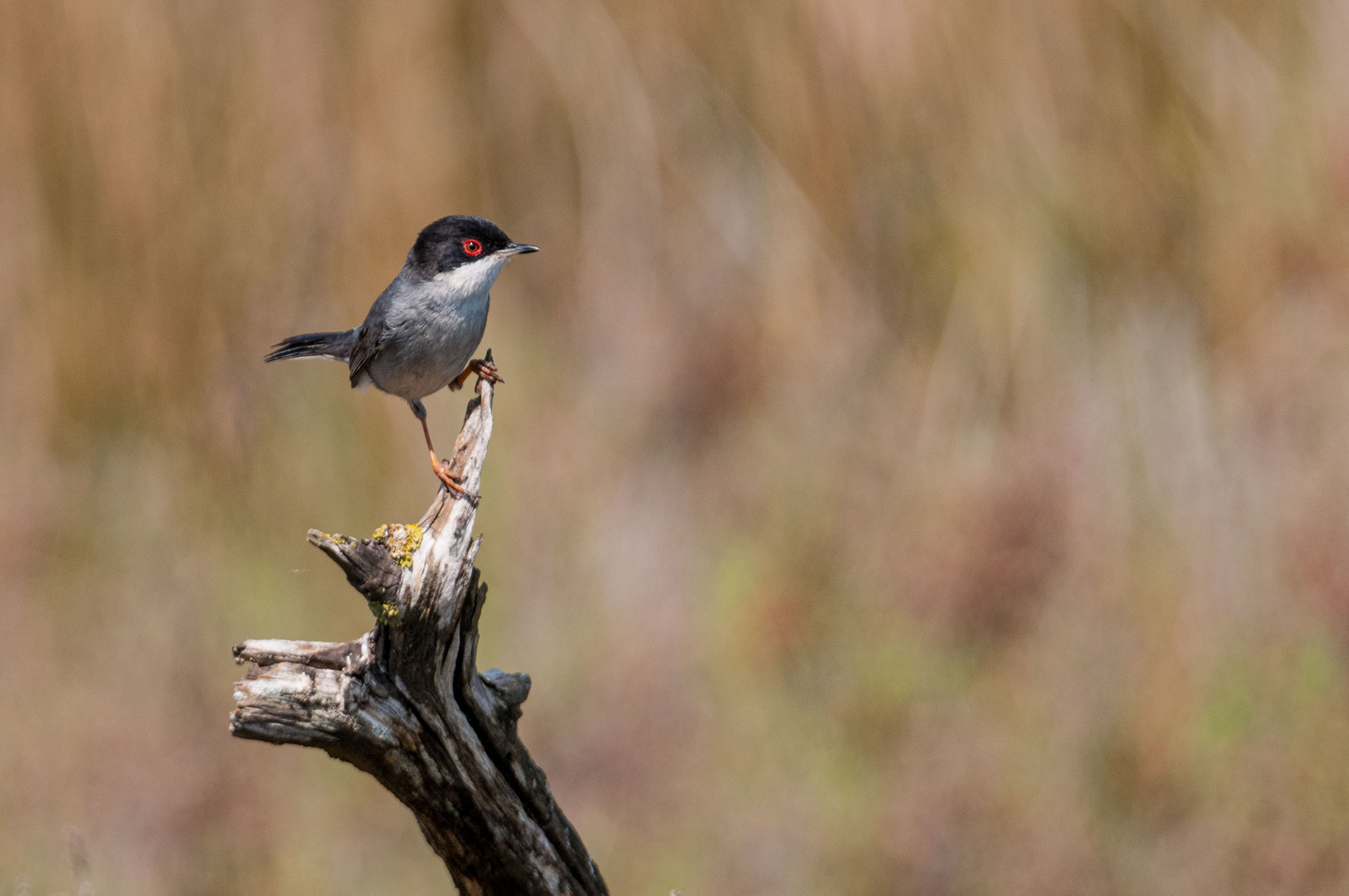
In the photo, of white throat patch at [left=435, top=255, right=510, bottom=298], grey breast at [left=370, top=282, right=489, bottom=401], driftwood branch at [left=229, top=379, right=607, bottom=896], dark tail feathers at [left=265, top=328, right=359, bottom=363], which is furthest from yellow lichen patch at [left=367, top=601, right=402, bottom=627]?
dark tail feathers at [left=265, top=328, right=359, bottom=363]

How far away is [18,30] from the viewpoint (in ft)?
27.9

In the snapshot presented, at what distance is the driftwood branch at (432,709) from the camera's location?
9.07ft

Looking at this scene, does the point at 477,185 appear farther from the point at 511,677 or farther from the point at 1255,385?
the point at 511,677

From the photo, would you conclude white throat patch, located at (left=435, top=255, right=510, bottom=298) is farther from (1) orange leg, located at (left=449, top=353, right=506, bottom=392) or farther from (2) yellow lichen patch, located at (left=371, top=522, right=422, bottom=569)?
(2) yellow lichen patch, located at (left=371, top=522, right=422, bottom=569)

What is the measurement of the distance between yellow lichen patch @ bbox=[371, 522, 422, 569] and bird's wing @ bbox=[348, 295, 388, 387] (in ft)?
5.98

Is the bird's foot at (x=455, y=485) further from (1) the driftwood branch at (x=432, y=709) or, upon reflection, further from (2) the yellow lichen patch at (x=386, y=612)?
(2) the yellow lichen patch at (x=386, y=612)

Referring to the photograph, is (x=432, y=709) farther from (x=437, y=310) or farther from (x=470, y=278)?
(x=470, y=278)

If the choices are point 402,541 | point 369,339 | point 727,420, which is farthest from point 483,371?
Answer: point 727,420

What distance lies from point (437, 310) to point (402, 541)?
1.68 meters

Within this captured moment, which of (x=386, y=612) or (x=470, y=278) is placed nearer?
(x=386, y=612)

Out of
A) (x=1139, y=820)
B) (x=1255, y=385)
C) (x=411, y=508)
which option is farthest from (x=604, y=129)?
(x=1139, y=820)

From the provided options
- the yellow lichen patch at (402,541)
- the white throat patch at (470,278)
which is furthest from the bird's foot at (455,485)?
the white throat patch at (470,278)

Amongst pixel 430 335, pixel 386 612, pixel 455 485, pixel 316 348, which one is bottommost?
pixel 386 612

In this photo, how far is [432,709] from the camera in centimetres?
299
